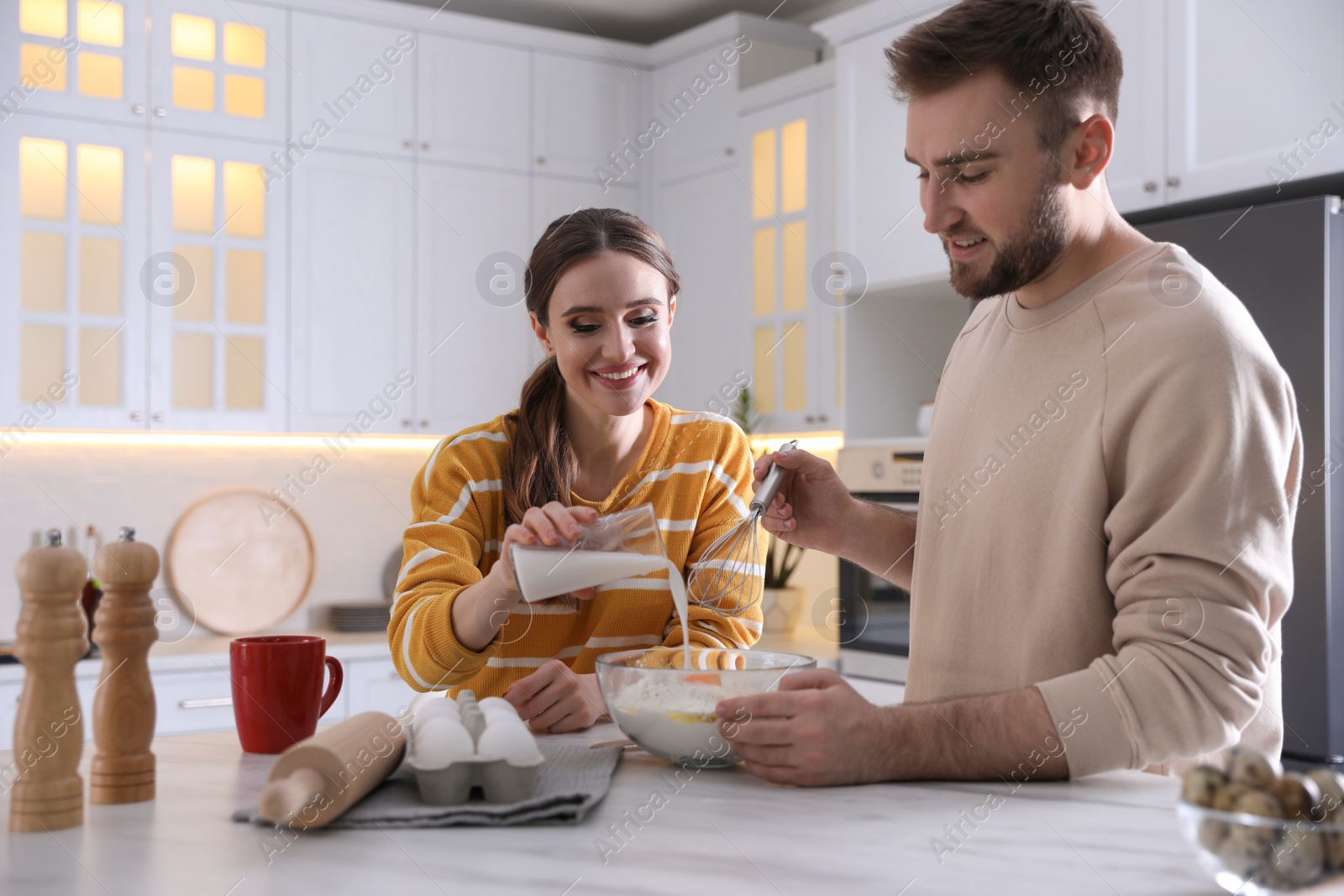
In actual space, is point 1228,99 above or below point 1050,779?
above

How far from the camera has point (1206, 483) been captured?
1.02 meters

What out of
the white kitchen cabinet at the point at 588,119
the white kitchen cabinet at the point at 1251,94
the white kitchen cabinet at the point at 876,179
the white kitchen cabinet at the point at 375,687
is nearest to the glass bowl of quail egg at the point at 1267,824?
the white kitchen cabinet at the point at 1251,94

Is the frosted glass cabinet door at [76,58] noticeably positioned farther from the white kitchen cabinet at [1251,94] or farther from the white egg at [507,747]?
the white egg at [507,747]

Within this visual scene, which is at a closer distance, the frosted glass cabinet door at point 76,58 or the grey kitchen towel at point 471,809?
the grey kitchen towel at point 471,809

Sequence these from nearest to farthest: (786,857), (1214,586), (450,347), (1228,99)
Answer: (786,857)
(1214,586)
(1228,99)
(450,347)

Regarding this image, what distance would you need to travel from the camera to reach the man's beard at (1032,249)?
4.02ft

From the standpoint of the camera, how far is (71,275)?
3.16m

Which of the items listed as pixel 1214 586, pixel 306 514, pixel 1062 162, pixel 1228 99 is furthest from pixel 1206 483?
pixel 306 514

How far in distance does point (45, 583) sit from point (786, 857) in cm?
57

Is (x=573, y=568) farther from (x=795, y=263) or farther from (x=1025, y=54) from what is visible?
(x=795, y=263)

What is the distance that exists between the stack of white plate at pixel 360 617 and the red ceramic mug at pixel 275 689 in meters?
2.42

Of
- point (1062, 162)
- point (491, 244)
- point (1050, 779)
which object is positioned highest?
point (491, 244)

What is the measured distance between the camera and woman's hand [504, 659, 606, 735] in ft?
4.41

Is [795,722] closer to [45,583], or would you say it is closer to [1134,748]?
[1134,748]
